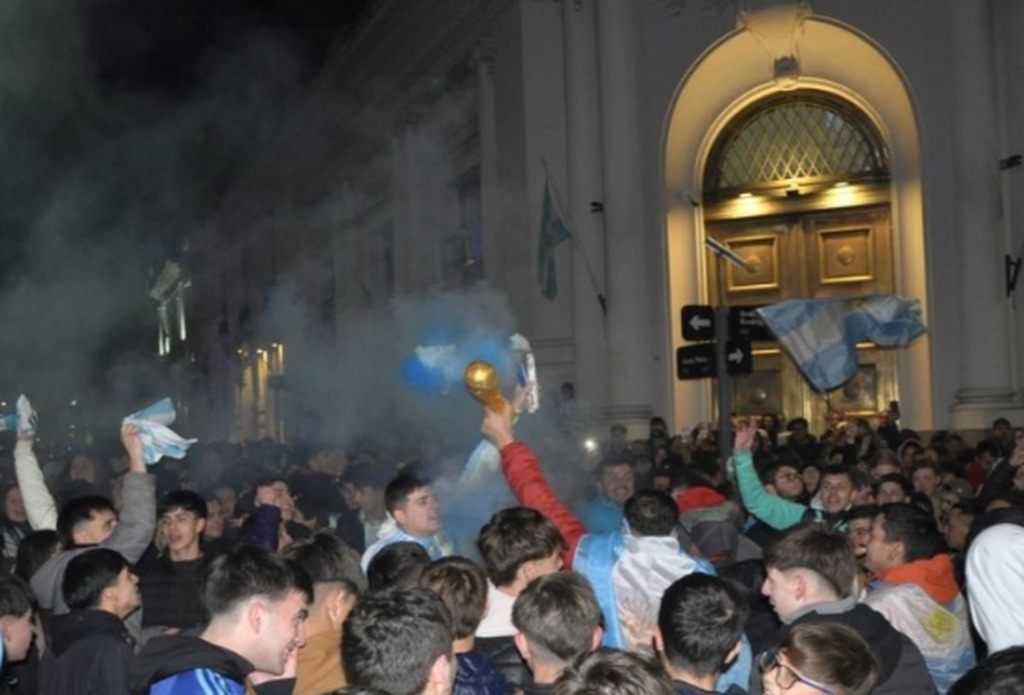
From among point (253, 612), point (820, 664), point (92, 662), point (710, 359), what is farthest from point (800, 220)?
point (820, 664)

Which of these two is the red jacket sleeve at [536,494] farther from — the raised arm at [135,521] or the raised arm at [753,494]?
the raised arm at [753,494]

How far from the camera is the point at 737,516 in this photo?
8.79m

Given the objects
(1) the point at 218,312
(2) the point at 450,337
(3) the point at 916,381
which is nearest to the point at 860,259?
(3) the point at 916,381

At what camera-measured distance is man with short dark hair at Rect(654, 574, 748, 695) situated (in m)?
4.47

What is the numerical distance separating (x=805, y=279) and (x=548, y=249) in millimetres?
3871

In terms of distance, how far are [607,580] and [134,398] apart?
25.3m

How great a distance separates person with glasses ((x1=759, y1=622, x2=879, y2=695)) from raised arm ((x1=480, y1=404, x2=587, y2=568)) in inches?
81.0

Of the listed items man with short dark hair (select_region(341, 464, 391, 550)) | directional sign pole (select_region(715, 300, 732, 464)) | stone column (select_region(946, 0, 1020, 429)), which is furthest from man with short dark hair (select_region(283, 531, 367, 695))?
stone column (select_region(946, 0, 1020, 429))

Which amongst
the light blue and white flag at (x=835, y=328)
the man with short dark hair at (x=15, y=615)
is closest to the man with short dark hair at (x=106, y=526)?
the man with short dark hair at (x=15, y=615)

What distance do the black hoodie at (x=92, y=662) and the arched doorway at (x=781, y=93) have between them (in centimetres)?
1490

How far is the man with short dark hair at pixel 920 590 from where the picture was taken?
5582 mm

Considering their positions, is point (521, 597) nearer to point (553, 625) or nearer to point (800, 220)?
point (553, 625)

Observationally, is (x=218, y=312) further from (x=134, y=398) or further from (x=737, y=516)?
(x=737, y=516)

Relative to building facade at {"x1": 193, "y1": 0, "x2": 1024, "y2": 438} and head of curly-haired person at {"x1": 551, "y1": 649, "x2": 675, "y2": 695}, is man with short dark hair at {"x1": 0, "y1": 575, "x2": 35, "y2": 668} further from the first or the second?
building facade at {"x1": 193, "y1": 0, "x2": 1024, "y2": 438}
